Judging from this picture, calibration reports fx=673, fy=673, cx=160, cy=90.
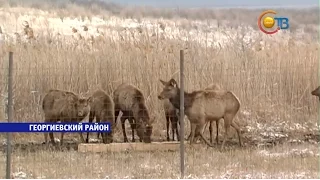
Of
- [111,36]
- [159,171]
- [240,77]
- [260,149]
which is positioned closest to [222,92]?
[260,149]

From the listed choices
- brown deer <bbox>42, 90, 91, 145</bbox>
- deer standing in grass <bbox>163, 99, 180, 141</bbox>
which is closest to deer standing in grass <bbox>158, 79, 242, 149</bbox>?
deer standing in grass <bbox>163, 99, 180, 141</bbox>

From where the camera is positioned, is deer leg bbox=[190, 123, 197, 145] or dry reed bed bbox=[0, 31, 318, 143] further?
dry reed bed bbox=[0, 31, 318, 143]

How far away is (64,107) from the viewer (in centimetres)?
1338

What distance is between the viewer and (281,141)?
13914 mm

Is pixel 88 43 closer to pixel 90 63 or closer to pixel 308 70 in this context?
pixel 90 63

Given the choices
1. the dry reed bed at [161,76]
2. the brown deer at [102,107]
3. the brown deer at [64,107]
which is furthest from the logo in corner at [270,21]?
the brown deer at [64,107]

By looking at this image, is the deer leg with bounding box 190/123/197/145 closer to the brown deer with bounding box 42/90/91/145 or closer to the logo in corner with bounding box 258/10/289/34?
the brown deer with bounding box 42/90/91/145

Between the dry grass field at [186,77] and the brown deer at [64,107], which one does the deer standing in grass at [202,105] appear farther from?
the brown deer at [64,107]

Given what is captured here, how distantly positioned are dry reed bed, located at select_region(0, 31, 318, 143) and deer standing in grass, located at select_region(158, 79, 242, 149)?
1.87 m

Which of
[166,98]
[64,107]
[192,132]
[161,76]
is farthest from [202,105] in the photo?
[64,107]

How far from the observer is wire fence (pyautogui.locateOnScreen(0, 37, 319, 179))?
1235cm

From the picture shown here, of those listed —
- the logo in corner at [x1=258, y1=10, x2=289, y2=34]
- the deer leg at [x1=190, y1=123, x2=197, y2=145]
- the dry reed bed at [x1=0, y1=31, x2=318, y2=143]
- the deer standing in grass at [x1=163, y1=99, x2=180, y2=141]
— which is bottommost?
the deer leg at [x1=190, y1=123, x2=197, y2=145]

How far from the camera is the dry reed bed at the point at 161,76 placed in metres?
15.0

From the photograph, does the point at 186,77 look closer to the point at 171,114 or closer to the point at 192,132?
the point at 171,114
